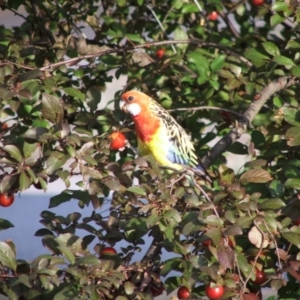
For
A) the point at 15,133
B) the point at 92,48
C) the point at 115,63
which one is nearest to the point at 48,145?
the point at 15,133

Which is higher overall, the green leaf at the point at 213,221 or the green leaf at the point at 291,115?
the green leaf at the point at 291,115

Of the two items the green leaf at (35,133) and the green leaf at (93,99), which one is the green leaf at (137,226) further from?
the green leaf at (93,99)

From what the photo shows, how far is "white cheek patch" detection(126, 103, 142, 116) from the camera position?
8.91 ft

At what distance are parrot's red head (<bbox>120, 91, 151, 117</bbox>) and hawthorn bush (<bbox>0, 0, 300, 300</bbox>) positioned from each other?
0.24 ft

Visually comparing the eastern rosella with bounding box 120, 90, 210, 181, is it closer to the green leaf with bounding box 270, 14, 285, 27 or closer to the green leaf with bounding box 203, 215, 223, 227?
the green leaf with bounding box 270, 14, 285, 27

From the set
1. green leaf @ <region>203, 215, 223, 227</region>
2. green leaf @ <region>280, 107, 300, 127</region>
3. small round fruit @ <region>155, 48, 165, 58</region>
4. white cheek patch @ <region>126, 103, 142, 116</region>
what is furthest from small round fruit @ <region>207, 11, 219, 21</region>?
green leaf @ <region>203, 215, 223, 227</region>

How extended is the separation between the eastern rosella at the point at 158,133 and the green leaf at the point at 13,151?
80 cm

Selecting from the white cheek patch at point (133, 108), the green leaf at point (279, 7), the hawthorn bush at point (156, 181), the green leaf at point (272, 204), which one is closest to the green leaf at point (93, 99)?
the hawthorn bush at point (156, 181)

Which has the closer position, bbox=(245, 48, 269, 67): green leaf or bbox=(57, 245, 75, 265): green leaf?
bbox=(57, 245, 75, 265): green leaf

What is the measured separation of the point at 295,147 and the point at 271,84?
0.91 feet

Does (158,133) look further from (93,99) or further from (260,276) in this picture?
(260,276)

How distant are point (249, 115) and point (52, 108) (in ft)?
2.43

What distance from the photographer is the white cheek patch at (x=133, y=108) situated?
2.72m

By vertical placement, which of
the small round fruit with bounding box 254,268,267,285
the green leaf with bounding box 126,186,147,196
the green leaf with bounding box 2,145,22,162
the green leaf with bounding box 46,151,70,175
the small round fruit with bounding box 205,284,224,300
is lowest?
the small round fruit with bounding box 254,268,267,285
